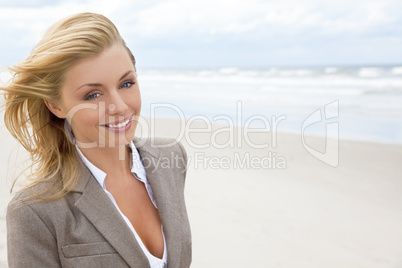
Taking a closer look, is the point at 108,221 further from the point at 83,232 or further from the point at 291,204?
the point at 291,204

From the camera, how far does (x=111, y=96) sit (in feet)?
5.59

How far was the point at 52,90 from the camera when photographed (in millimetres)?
1693

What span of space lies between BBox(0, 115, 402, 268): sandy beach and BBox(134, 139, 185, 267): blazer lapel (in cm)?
203

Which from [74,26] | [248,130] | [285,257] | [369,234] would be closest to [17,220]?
[74,26]

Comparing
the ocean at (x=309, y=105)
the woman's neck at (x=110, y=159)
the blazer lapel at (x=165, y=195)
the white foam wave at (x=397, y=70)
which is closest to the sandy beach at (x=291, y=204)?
the ocean at (x=309, y=105)

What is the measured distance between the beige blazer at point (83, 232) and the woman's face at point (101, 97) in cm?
20

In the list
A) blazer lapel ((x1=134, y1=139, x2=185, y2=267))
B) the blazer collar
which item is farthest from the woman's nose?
blazer lapel ((x1=134, y1=139, x2=185, y2=267))

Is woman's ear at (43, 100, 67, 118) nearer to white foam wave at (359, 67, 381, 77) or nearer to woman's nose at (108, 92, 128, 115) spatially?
woman's nose at (108, 92, 128, 115)

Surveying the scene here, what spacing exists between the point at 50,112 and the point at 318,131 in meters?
6.64

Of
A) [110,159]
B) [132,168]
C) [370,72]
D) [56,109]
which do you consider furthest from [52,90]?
[370,72]

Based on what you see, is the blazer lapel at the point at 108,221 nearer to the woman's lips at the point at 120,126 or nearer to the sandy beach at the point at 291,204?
the woman's lips at the point at 120,126

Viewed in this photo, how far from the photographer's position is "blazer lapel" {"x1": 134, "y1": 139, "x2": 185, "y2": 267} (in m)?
1.89

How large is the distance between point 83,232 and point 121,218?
161 mm

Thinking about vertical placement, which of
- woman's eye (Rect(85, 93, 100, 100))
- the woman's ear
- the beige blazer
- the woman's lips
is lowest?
the beige blazer
